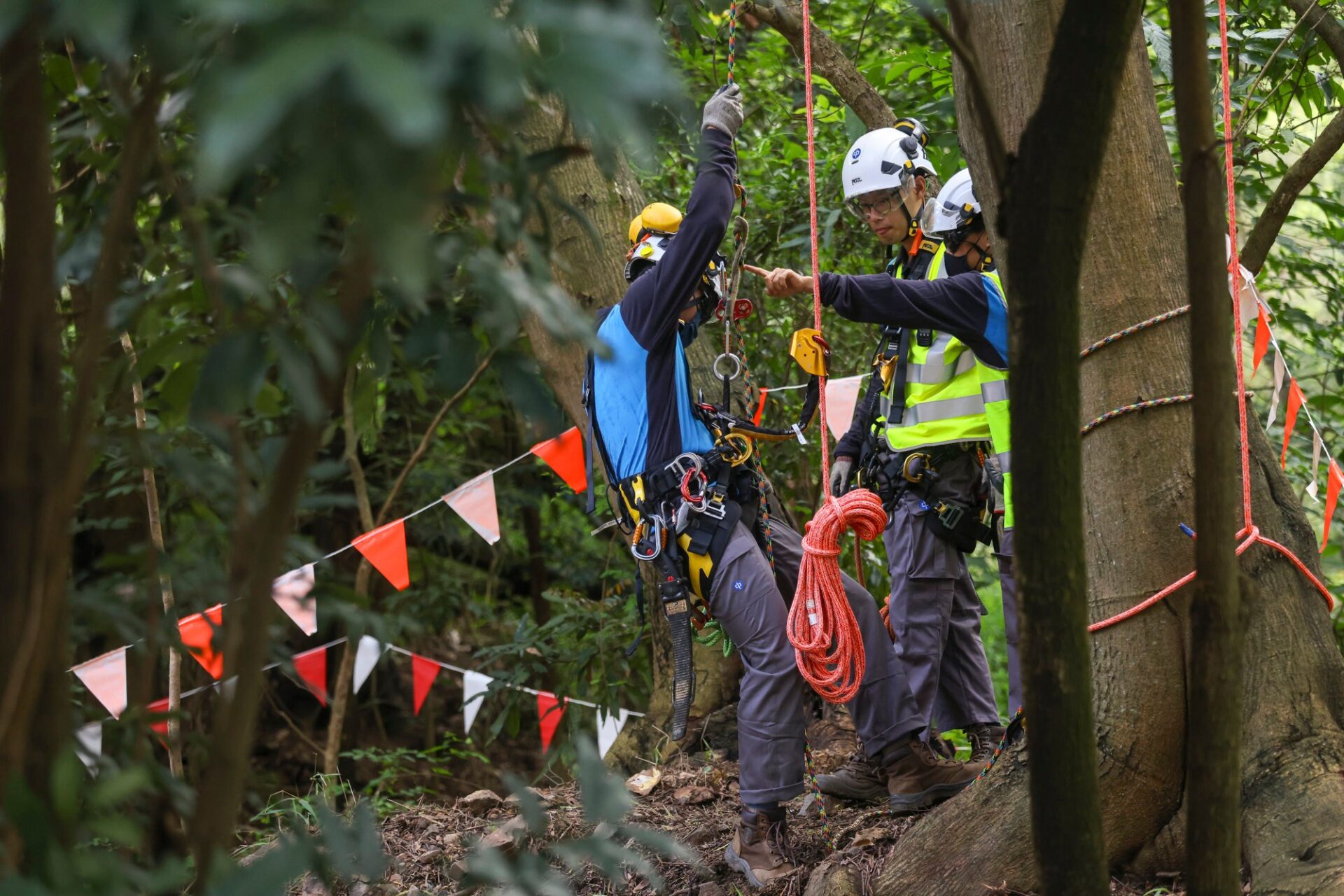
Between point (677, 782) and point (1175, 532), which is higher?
point (1175, 532)

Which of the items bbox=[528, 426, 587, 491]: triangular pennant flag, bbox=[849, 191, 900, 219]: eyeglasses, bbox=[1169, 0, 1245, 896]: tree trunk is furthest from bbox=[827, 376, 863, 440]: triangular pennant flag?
bbox=[1169, 0, 1245, 896]: tree trunk

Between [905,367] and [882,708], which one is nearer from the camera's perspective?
[882,708]

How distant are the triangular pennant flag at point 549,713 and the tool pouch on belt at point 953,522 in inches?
86.9

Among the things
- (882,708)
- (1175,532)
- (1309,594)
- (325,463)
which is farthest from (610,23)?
(882,708)

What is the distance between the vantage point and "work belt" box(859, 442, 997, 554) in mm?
3475

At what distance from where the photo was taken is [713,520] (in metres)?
3.18

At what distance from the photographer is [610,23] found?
2.79 ft

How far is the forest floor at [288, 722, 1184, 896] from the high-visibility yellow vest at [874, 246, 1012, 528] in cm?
106

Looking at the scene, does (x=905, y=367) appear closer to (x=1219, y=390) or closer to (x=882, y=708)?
(x=882, y=708)

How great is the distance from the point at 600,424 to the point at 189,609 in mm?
1787

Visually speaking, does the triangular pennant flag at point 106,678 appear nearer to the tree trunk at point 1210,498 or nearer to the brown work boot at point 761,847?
the brown work boot at point 761,847

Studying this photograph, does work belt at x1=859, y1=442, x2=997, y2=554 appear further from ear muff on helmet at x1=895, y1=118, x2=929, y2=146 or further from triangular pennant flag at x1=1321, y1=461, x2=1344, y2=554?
triangular pennant flag at x1=1321, y1=461, x2=1344, y2=554

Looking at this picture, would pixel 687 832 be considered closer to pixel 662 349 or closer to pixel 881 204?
pixel 662 349

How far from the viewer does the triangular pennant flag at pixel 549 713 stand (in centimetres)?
530
